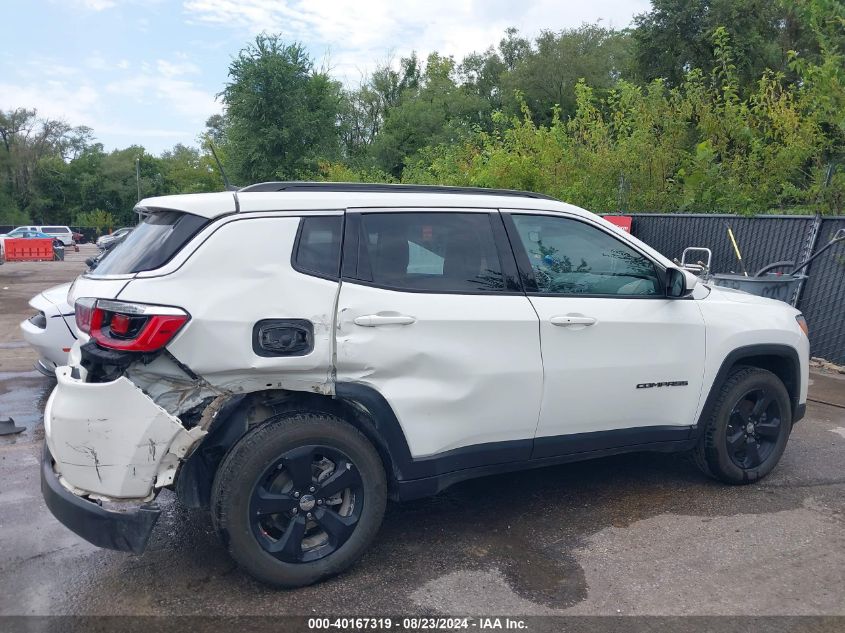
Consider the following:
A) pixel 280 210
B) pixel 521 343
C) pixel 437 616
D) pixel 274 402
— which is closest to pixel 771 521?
pixel 521 343

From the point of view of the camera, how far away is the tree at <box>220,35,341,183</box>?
26.2 m

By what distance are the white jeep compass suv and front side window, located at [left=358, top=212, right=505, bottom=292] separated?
A: 1cm

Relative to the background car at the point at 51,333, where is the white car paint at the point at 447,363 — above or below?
above

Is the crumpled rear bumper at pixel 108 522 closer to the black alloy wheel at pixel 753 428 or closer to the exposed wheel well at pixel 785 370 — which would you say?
the black alloy wheel at pixel 753 428

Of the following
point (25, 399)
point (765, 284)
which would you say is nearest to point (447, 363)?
point (25, 399)

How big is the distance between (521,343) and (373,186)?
1.17 meters

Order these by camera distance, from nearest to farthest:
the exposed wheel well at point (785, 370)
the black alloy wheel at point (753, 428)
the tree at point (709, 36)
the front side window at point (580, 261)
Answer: the front side window at point (580, 261) → the black alloy wheel at point (753, 428) → the exposed wheel well at point (785, 370) → the tree at point (709, 36)

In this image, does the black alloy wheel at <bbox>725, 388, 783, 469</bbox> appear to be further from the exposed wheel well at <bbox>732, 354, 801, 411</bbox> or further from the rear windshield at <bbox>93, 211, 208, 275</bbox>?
the rear windshield at <bbox>93, 211, 208, 275</bbox>

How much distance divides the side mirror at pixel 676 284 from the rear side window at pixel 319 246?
78.7 inches

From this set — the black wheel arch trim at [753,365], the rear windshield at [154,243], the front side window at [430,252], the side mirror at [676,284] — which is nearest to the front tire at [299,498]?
the front side window at [430,252]

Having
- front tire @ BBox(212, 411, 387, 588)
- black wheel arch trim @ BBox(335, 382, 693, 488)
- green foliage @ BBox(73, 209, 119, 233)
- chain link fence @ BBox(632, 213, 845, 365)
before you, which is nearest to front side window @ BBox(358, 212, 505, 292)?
black wheel arch trim @ BBox(335, 382, 693, 488)

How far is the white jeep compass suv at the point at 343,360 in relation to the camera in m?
3.11

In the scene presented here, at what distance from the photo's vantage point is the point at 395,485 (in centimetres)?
359

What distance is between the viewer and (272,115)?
2680cm
